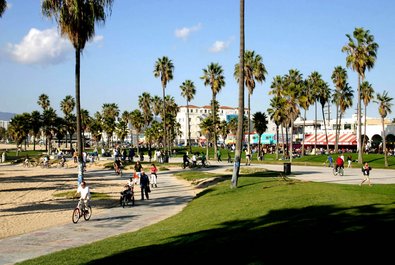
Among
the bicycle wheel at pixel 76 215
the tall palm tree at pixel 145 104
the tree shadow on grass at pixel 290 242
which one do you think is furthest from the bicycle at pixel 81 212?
the tall palm tree at pixel 145 104

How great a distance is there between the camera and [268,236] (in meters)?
10.4

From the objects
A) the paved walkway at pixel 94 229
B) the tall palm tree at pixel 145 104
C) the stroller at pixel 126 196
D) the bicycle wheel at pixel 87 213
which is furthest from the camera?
the tall palm tree at pixel 145 104

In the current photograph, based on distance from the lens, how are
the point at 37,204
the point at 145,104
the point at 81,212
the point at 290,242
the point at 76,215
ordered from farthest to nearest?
1. the point at 145,104
2. the point at 37,204
3. the point at 81,212
4. the point at 76,215
5. the point at 290,242

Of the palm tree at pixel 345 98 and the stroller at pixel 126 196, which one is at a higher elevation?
the palm tree at pixel 345 98

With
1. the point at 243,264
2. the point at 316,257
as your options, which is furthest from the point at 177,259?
the point at 316,257

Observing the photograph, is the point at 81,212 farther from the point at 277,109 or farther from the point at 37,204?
the point at 277,109

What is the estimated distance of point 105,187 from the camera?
31.4 meters

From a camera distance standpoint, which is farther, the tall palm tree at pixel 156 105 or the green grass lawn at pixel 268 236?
the tall palm tree at pixel 156 105

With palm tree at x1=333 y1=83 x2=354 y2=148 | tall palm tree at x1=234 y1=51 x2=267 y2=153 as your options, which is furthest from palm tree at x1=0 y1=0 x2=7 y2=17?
palm tree at x1=333 y1=83 x2=354 y2=148

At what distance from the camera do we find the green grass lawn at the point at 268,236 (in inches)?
338

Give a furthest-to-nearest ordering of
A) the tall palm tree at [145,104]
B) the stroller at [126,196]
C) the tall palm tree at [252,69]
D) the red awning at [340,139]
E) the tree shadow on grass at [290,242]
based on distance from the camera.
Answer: the tall palm tree at [145,104]
the red awning at [340,139]
the tall palm tree at [252,69]
the stroller at [126,196]
the tree shadow on grass at [290,242]

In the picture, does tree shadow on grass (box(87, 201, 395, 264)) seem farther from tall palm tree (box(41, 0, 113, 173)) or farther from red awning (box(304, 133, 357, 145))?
red awning (box(304, 133, 357, 145))

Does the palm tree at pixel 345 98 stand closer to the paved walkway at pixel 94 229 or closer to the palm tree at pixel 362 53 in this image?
the palm tree at pixel 362 53

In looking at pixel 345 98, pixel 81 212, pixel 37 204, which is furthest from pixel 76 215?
pixel 345 98
